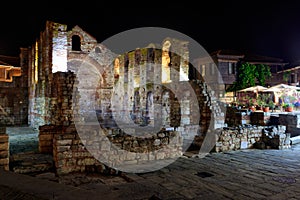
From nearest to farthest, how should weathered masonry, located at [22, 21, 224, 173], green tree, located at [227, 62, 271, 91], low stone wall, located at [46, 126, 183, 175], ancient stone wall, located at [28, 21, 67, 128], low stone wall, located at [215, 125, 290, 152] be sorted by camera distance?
low stone wall, located at [46, 126, 183, 175], weathered masonry, located at [22, 21, 224, 173], low stone wall, located at [215, 125, 290, 152], ancient stone wall, located at [28, 21, 67, 128], green tree, located at [227, 62, 271, 91]

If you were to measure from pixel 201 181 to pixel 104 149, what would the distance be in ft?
9.45

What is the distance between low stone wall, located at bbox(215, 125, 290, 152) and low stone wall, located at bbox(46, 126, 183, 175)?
247cm

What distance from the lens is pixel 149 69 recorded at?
20.9m

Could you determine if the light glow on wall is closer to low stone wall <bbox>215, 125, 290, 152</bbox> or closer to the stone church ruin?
the stone church ruin

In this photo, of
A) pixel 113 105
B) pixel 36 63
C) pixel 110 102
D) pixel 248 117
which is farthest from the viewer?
pixel 113 105

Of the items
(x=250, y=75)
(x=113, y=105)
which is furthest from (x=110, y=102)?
(x=250, y=75)

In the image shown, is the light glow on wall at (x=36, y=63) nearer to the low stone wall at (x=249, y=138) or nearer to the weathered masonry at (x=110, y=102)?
the weathered masonry at (x=110, y=102)

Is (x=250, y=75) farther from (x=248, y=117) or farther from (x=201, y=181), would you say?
(x=201, y=181)

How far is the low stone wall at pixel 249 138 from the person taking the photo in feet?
31.9

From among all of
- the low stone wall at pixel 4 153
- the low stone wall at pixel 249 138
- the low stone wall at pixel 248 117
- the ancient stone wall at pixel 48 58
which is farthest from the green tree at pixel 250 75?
the low stone wall at pixel 4 153

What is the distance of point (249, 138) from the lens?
1035 cm

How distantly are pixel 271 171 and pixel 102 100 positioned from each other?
54.9 feet

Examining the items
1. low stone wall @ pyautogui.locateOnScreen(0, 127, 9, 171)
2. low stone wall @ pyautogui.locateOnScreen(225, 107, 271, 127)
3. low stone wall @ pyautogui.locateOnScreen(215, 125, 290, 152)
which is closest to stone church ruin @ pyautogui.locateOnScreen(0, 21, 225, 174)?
low stone wall @ pyautogui.locateOnScreen(215, 125, 290, 152)

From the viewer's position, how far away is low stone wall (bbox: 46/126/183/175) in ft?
21.7
